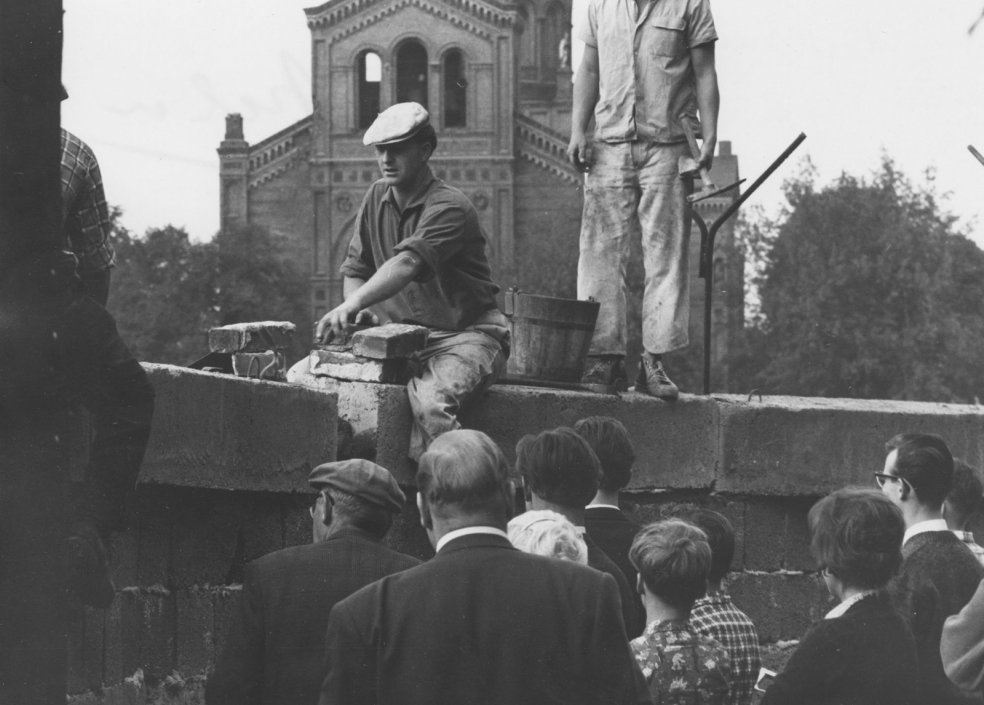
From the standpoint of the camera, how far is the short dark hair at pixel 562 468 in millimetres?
4906

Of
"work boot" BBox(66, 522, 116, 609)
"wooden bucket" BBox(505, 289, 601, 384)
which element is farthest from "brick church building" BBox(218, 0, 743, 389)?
"work boot" BBox(66, 522, 116, 609)

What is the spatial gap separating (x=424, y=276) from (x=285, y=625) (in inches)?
96.4

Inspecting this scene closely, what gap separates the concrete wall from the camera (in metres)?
5.56

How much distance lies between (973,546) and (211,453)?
2.54m

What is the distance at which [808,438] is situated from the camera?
8.70 metres

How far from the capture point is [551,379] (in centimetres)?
784

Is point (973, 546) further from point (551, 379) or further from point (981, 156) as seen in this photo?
point (551, 379)

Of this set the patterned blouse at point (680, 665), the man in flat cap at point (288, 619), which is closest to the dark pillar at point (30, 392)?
the man in flat cap at point (288, 619)

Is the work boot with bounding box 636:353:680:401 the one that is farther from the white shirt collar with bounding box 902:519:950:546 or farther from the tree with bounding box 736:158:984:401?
the tree with bounding box 736:158:984:401

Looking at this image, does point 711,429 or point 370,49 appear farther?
point 370,49

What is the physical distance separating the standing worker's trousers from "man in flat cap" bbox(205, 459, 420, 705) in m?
3.91

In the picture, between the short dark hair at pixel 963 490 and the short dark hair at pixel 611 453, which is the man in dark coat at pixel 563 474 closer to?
the short dark hair at pixel 611 453

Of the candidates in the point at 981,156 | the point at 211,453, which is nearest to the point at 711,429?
the point at 981,156

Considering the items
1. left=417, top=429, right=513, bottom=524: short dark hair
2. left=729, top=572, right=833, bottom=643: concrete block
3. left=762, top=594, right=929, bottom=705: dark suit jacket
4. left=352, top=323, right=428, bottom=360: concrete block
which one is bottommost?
left=729, top=572, right=833, bottom=643: concrete block
